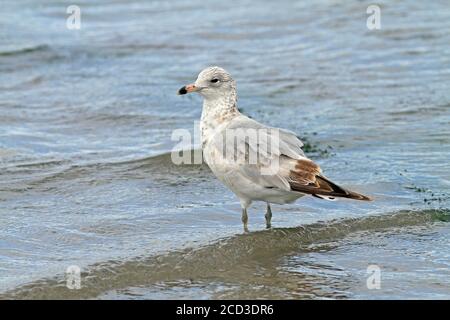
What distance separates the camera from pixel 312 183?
257 inches

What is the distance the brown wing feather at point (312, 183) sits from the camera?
6.43 metres

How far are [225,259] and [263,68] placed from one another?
265 inches

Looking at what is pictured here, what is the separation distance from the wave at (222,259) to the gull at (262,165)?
30 centimetres

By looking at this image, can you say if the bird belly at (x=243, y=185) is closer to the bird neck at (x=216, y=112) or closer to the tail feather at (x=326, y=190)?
the tail feather at (x=326, y=190)

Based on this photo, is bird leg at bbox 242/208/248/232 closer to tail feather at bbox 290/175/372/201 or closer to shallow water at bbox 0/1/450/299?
shallow water at bbox 0/1/450/299

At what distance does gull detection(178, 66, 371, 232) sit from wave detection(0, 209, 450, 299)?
30cm

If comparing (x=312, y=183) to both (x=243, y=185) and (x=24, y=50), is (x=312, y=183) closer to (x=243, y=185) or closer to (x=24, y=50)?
(x=243, y=185)

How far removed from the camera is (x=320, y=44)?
14109mm

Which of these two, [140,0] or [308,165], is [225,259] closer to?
[308,165]

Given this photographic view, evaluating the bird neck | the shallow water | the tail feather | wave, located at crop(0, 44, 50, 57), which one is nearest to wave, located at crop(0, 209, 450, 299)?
the shallow water

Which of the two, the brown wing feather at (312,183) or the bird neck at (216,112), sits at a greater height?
the bird neck at (216,112)

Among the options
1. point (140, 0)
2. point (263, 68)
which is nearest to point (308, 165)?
point (263, 68)

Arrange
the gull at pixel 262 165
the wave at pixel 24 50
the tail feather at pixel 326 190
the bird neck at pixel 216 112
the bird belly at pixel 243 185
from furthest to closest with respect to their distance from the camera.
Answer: the wave at pixel 24 50, the bird neck at pixel 216 112, the bird belly at pixel 243 185, the gull at pixel 262 165, the tail feather at pixel 326 190

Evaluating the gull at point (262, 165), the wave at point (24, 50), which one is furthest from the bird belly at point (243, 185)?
the wave at point (24, 50)
